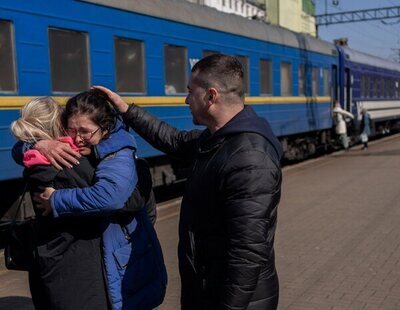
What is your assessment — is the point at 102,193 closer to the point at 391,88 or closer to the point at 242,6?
the point at 391,88

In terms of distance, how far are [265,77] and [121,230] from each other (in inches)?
423

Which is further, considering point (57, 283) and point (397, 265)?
point (397, 265)

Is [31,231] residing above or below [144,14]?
below

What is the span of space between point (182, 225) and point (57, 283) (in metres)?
0.59

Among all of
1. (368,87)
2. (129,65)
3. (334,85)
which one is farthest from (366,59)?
(129,65)

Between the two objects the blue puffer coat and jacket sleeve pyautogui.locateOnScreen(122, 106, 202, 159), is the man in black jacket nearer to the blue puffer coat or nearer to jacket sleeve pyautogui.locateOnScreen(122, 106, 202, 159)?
the blue puffer coat

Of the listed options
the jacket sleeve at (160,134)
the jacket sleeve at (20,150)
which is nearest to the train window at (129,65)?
the jacket sleeve at (160,134)

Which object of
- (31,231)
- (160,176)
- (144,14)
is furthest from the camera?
(160,176)

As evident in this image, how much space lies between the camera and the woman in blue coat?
246 centimetres

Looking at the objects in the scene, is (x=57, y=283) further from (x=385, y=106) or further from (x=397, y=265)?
(x=385, y=106)

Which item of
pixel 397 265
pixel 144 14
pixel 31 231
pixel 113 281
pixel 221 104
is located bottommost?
pixel 397 265

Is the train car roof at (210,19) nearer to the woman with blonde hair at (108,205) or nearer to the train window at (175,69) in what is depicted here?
the train window at (175,69)

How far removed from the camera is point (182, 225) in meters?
2.60

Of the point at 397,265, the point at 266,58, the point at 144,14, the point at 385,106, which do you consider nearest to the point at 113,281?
the point at 397,265
